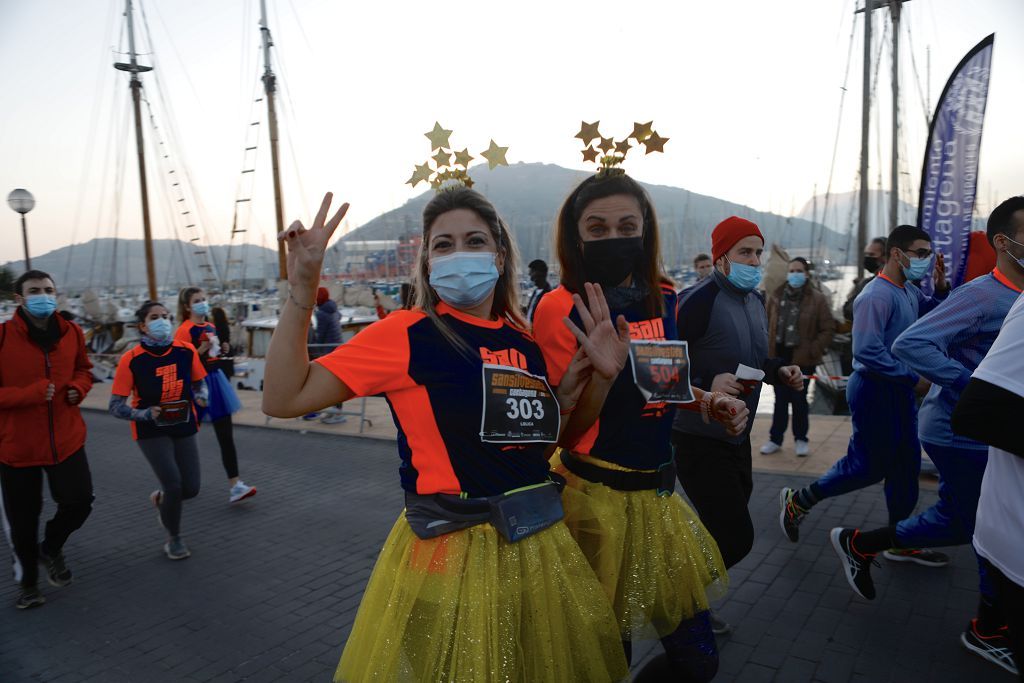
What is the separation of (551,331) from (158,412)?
391 cm

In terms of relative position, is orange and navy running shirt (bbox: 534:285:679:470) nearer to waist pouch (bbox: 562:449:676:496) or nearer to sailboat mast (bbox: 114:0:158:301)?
waist pouch (bbox: 562:449:676:496)

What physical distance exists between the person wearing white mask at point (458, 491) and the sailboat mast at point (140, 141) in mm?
22378

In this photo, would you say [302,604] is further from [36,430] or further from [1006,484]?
[1006,484]

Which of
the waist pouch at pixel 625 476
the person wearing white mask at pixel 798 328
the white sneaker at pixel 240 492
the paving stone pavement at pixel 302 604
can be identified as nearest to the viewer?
the waist pouch at pixel 625 476

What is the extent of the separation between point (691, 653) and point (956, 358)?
6.57 ft

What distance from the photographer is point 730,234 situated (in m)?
3.57

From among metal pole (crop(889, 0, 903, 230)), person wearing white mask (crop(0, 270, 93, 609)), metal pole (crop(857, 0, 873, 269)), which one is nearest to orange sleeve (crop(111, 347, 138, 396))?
person wearing white mask (crop(0, 270, 93, 609))

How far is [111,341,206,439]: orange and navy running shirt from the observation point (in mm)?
5250

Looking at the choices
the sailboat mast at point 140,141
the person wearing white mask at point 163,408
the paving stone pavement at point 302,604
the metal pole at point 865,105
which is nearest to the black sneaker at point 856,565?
the paving stone pavement at point 302,604

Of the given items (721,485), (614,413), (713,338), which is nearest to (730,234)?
(713,338)

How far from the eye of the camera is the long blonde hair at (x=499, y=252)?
2232 millimetres

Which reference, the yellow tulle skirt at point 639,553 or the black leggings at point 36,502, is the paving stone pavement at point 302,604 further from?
the yellow tulle skirt at point 639,553

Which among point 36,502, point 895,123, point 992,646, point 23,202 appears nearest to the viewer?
point 992,646

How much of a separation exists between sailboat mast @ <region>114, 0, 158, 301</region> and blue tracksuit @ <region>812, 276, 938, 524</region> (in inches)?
863
